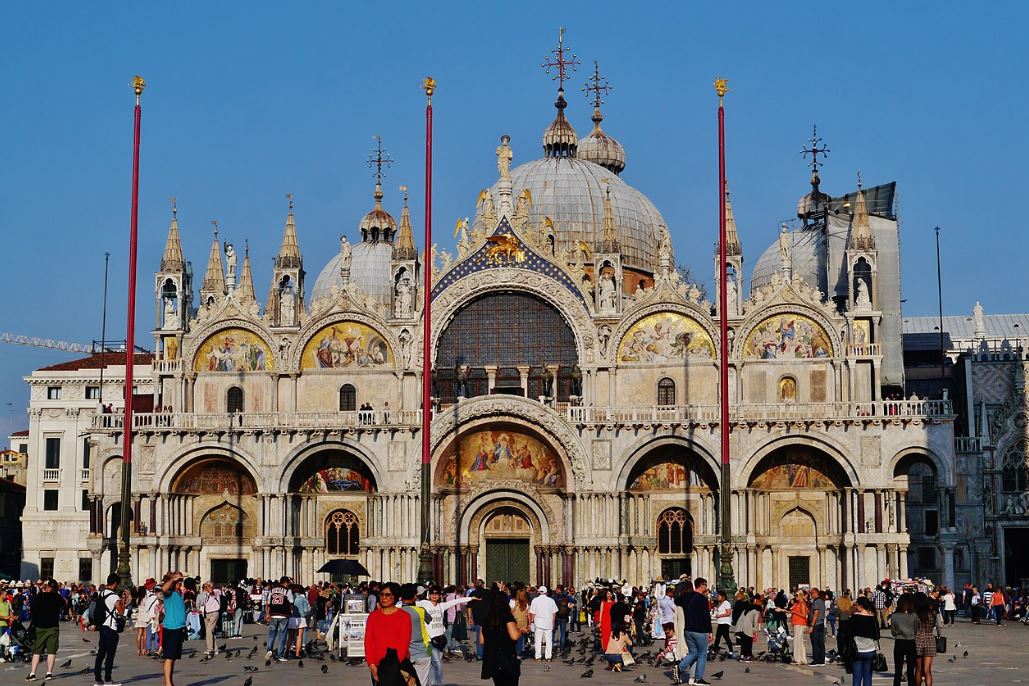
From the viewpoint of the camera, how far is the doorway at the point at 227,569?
6444cm

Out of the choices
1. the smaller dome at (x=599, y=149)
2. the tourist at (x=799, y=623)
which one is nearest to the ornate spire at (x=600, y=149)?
the smaller dome at (x=599, y=149)

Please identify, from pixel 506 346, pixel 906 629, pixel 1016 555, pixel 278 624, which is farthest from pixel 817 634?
pixel 1016 555

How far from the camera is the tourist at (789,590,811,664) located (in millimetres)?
36094

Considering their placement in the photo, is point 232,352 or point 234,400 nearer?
point 232,352

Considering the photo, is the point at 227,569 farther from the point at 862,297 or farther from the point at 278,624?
the point at 278,624

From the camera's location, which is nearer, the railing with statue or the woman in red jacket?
the woman in red jacket

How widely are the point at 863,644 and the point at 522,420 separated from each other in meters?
35.6

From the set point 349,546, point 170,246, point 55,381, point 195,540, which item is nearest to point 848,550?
point 349,546

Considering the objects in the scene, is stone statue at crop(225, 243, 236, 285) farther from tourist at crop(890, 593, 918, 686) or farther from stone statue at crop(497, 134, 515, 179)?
tourist at crop(890, 593, 918, 686)

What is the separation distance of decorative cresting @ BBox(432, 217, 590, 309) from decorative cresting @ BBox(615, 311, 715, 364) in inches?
102

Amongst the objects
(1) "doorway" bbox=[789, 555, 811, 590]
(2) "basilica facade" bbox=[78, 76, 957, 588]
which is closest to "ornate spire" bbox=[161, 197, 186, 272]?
(2) "basilica facade" bbox=[78, 76, 957, 588]

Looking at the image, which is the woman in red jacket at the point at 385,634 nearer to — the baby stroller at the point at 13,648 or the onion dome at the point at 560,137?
the baby stroller at the point at 13,648

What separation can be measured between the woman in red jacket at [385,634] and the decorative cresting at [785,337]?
42.5m

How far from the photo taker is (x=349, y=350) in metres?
64.8
